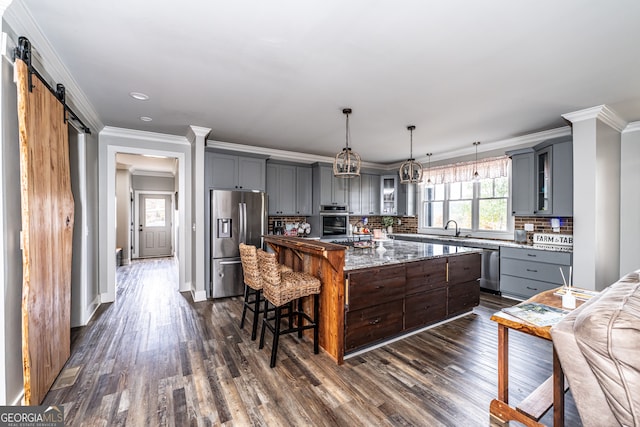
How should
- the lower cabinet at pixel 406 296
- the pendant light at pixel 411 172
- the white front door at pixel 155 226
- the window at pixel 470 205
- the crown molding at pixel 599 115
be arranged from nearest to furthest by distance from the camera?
the lower cabinet at pixel 406 296, the crown molding at pixel 599 115, the pendant light at pixel 411 172, the window at pixel 470 205, the white front door at pixel 155 226

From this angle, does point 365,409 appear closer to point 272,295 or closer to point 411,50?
point 272,295

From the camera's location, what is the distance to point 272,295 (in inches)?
93.8

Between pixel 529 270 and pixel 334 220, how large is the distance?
340cm

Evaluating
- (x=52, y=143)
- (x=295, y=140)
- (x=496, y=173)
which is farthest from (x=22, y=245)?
(x=496, y=173)

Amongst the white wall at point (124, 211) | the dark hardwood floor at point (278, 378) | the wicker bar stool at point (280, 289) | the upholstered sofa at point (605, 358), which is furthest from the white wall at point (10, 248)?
the white wall at point (124, 211)

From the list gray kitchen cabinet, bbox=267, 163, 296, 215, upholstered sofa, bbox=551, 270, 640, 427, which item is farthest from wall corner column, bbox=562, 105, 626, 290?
gray kitchen cabinet, bbox=267, 163, 296, 215

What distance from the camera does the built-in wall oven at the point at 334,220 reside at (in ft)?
18.7

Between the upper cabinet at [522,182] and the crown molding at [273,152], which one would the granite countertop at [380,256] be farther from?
the crown molding at [273,152]

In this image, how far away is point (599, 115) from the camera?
324 centimetres

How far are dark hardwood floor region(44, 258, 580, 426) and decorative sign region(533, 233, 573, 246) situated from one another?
1913 millimetres

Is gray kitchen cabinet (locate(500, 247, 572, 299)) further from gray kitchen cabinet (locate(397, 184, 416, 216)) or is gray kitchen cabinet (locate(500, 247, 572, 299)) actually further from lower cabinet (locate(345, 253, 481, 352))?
gray kitchen cabinet (locate(397, 184, 416, 216))

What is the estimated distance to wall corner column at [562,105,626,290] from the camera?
10.7 feet

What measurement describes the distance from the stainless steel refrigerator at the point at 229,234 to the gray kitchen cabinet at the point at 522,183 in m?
4.23

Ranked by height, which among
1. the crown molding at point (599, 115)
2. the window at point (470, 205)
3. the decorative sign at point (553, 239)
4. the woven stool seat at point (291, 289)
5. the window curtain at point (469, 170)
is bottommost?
the woven stool seat at point (291, 289)
